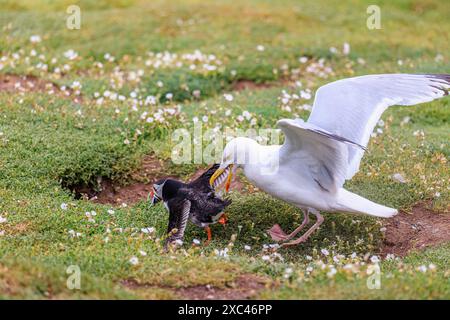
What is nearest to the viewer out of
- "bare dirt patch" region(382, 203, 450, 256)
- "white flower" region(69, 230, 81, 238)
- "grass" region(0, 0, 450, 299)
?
"grass" region(0, 0, 450, 299)

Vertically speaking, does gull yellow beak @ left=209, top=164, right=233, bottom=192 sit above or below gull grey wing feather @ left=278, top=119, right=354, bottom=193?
below

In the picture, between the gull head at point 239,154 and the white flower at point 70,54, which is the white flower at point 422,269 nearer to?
the gull head at point 239,154

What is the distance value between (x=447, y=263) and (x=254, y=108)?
3912 millimetres

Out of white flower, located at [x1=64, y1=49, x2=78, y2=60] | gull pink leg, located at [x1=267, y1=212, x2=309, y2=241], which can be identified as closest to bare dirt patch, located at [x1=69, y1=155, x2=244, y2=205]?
gull pink leg, located at [x1=267, y1=212, x2=309, y2=241]

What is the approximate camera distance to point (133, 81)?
34.9ft

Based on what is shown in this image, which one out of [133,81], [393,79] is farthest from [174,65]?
[393,79]

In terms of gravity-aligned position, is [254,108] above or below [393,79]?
below

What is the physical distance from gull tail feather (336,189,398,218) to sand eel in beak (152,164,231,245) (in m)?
1.02

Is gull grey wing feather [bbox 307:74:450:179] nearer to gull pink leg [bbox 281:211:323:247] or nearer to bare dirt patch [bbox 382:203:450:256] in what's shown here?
gull pink leg [bbox 281:211:323:247]

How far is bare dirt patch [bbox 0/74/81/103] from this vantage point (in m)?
9.95

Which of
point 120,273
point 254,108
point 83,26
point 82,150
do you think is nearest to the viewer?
point 120,273

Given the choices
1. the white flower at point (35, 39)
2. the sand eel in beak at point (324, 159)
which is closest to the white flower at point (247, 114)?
the sand eel in beak at point (324, 159)

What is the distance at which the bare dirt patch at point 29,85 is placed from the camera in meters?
9.95

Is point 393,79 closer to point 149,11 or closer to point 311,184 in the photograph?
point 311,184
